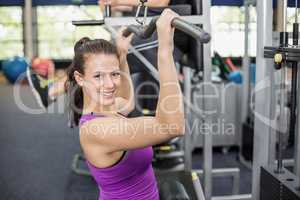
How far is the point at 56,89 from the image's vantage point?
3.63m

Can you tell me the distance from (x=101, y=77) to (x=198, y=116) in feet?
4.97

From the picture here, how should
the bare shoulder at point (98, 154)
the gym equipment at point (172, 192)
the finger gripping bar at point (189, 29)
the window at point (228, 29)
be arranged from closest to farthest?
the finger gripping bar at point (189, 29), the bare shoulder at point (98, 154), the gym equipment at point (172, 192), the window at point (228, 29)

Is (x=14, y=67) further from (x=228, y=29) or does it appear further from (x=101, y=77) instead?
(x=101, y=77)

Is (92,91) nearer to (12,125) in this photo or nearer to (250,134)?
(250,134)

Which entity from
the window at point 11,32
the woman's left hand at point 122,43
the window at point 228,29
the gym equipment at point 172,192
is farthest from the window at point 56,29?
the gym equipment at point 172,192

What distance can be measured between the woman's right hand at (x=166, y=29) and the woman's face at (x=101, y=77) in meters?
0.34

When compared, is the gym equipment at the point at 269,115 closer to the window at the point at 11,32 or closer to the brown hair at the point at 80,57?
the brown hair at the point at 80,57

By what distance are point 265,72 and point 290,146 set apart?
2565 millimetres

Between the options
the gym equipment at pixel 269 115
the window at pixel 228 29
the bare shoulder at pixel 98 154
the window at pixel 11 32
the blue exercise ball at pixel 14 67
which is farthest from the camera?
the window at pixel 11 32

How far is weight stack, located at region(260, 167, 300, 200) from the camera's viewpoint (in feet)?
4.85

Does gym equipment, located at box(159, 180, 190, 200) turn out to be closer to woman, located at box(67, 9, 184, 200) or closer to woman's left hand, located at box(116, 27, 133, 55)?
woman, located at box(67, 9, 184, 200)

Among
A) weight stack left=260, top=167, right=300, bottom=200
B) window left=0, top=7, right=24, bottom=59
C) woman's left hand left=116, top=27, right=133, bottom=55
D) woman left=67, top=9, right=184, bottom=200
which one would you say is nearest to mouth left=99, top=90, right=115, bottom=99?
woman left=67, top=9, right=184, bottom=200

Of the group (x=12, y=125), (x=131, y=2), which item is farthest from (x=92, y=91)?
(x=12, y=125)

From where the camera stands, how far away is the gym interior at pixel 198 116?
164 cm
